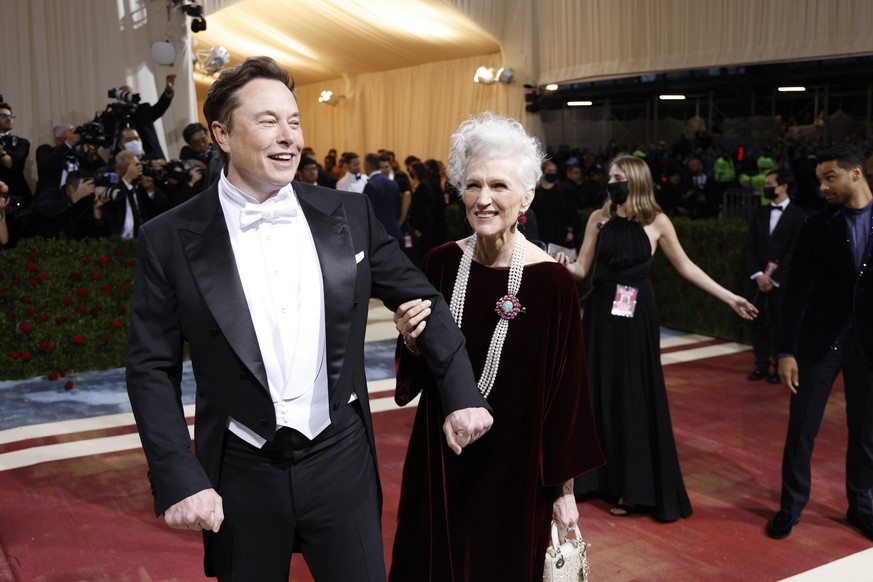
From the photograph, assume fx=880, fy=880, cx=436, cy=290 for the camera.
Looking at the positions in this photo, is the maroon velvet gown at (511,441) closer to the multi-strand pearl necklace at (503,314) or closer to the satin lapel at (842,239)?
the multi-strand pearl necklace at (503,314)

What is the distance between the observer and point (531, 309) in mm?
2600

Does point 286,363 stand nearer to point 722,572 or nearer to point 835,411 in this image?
point 722,572

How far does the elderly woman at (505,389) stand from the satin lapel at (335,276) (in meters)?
0.50

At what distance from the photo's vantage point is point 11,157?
7.46 meters

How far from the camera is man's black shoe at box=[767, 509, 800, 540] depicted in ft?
13.8

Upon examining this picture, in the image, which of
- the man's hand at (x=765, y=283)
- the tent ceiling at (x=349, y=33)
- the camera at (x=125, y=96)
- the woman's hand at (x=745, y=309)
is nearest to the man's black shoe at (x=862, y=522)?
the woman's hand at (x=745, y=309)

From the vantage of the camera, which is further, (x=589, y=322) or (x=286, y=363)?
(x=589, y=322)

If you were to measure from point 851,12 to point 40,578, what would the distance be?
9.64 meters

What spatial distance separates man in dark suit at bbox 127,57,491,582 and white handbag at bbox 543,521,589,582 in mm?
637

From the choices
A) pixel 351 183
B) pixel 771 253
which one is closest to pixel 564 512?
pixel 771 253

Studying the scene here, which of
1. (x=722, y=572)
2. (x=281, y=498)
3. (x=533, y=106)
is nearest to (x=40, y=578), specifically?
(x=281, y=498)

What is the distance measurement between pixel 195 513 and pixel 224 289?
1.56ft

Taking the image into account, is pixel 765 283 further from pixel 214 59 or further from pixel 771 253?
pixel 214 59

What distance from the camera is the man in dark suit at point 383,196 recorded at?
9.95 meters
